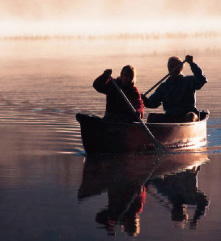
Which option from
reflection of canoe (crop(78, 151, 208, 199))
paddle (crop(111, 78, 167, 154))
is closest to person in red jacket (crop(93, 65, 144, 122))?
paddle (crop(111, 78, 167, 154))

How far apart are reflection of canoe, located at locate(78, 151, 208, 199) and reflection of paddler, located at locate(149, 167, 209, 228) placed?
8.7 inches

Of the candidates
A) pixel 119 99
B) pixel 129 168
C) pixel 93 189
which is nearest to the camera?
pixel 93 189

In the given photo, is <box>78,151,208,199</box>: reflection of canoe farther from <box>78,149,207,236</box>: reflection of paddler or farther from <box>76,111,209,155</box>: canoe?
<box>76,111,209,155</box>: canoe

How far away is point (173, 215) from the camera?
26.8ft

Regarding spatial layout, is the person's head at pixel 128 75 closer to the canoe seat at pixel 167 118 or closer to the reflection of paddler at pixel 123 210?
the canoe seat at pixel 167 118

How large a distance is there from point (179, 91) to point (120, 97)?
134cm

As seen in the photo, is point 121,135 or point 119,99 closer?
point 121,135

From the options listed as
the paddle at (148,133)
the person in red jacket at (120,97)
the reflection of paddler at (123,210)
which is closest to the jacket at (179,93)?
the person in red jacket at (120,97)

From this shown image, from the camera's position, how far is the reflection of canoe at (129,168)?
984 centimetres

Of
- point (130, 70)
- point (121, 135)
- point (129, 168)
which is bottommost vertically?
point (129, 168)

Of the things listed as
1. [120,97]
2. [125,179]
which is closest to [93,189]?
[125,179]

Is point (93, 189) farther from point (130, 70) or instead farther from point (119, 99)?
point (119, 99)

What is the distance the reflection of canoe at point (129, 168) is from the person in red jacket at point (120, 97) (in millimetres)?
710

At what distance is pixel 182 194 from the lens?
9.22 m
